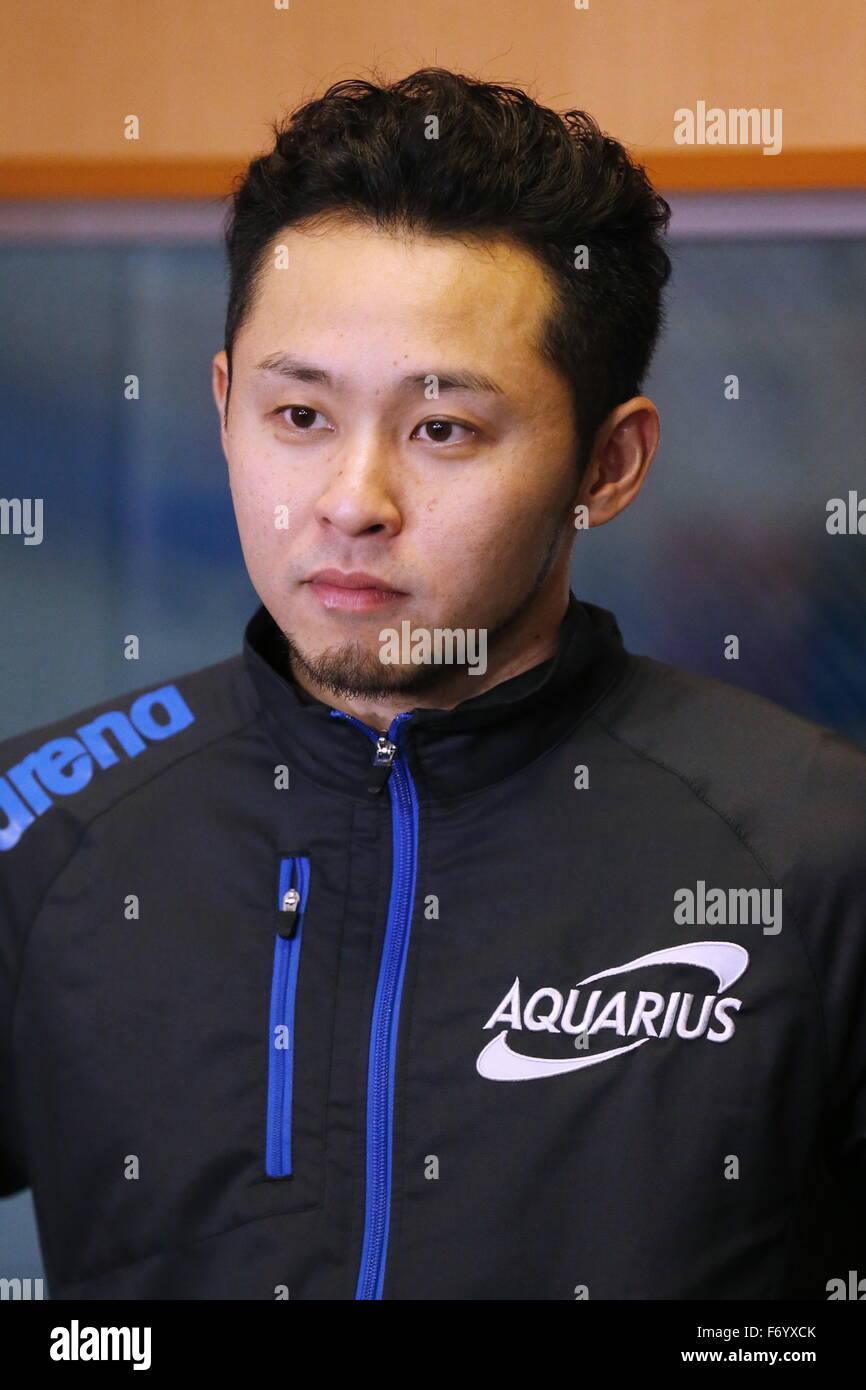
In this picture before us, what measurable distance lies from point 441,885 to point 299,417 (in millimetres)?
315

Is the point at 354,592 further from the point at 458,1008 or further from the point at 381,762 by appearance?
the point at 458,1008

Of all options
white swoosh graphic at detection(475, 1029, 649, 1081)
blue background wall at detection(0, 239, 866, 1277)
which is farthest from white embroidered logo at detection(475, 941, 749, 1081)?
blue background wall at detection(0, 239, 866, 1277)

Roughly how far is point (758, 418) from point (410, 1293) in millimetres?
918

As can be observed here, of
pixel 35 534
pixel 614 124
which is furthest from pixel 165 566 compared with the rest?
pixel 614 124

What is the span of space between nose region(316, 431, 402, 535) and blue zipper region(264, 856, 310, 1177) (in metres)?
0.23

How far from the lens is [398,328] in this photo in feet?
3.17

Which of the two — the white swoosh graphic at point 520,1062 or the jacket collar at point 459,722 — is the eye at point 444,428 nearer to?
the jacket collar at point 459,722

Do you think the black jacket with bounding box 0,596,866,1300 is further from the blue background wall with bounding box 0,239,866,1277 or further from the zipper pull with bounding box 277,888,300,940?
the blue background wall with bounding box 0,239,866,1277

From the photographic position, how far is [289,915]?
1.00 meters

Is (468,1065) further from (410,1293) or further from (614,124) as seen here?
(614,124)

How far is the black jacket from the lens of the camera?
3.16ft

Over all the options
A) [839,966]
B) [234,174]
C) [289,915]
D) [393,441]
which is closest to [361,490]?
[393,441]

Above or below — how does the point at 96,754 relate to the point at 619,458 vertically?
below

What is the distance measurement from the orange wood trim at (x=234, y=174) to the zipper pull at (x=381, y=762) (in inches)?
28.1
